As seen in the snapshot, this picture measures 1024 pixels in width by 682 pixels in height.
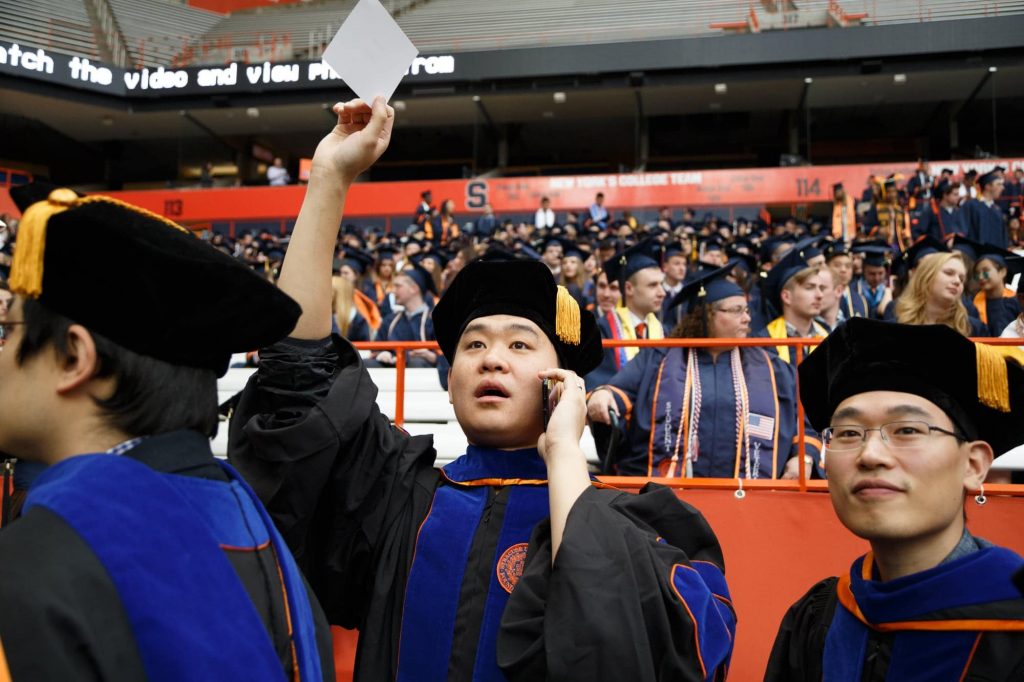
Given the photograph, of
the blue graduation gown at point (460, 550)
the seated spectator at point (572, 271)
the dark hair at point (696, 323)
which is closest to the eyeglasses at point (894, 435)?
the blue graduation gown at point (460, 550)

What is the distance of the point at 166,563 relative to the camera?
1208 mm

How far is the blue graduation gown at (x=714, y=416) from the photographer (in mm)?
4266

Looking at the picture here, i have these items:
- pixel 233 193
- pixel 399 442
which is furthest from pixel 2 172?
pixel 399 442

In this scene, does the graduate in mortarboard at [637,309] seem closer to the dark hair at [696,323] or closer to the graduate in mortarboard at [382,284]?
the dark hair at [696,323]

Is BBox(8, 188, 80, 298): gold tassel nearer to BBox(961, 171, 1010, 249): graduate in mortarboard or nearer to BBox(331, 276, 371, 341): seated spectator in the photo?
BBox(331, 276, 371, 341): seated spectator

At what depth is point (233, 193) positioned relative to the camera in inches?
904

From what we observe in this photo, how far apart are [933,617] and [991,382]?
1.91 feet

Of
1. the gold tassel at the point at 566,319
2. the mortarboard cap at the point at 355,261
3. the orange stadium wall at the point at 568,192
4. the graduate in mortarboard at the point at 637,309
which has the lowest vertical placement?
the gold tassel at the point at 566,319

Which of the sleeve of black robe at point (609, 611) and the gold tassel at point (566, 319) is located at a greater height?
the gold tassel at point (566, 319)

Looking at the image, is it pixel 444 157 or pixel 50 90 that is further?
pixel 444 157

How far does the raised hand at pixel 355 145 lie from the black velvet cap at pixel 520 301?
1.45 feet

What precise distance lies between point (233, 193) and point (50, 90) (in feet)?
18.4

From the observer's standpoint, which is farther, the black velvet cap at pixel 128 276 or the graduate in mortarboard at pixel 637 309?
the graduate in mortarboard at pixel 637 309

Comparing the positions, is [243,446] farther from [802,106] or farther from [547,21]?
[547,21]
